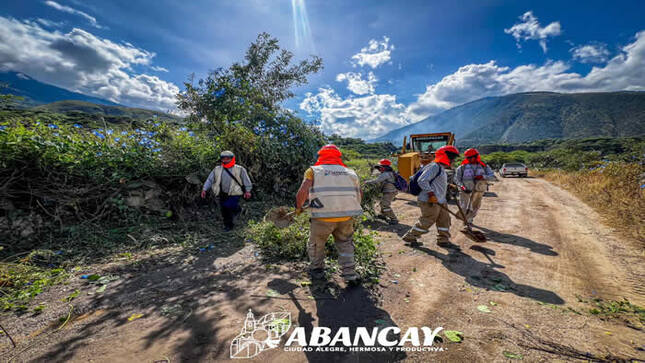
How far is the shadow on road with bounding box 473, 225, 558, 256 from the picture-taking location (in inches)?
180

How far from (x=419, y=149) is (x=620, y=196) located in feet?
22.7

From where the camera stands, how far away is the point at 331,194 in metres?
Result: 3.16

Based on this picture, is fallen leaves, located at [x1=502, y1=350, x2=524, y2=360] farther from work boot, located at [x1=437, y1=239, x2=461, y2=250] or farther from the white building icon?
work boot, located at [x1=437, y1=239, x2=461, y2=250]

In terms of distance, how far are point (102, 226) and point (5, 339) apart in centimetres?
282

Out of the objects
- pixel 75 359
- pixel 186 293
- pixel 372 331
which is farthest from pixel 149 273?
pixel 372 331

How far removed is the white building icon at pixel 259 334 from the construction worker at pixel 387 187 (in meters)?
4.81

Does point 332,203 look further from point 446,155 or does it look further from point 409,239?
point 446,155

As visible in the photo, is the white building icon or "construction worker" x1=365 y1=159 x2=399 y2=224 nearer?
the white building icon

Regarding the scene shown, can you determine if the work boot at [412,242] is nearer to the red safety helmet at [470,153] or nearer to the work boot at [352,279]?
the work boot at [352,279]

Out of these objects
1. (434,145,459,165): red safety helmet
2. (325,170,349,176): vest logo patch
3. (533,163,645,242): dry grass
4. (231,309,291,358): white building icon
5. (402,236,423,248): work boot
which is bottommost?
(402,236,423,248): work boot

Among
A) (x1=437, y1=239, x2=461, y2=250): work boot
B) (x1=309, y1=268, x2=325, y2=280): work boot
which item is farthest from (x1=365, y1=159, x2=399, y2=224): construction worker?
(x1=309, y1=268, x2=325, y2=280): work boot

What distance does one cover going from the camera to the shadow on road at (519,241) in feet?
15.0

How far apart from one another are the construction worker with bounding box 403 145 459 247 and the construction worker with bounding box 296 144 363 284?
195 cm

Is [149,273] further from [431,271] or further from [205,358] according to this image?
[431,271]
